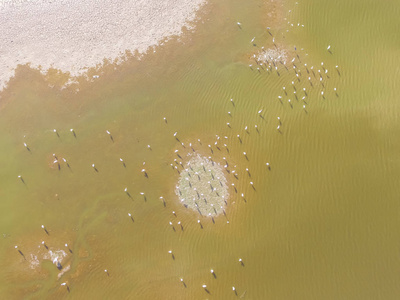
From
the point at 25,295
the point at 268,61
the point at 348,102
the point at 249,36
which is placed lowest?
the point at 25,295

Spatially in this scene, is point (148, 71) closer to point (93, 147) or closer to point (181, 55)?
point (181, 55)

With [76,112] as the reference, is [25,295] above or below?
below

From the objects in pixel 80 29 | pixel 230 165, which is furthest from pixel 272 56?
pixel 80 29

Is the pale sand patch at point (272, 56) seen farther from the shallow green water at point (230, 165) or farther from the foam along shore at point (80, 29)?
the foam along shore at point (80, 29)

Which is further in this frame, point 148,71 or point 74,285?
point 148,71

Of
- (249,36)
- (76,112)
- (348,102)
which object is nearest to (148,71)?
(76,112)

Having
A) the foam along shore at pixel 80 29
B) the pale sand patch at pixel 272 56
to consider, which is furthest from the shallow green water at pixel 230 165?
the foam along shore at pixel 80 29
